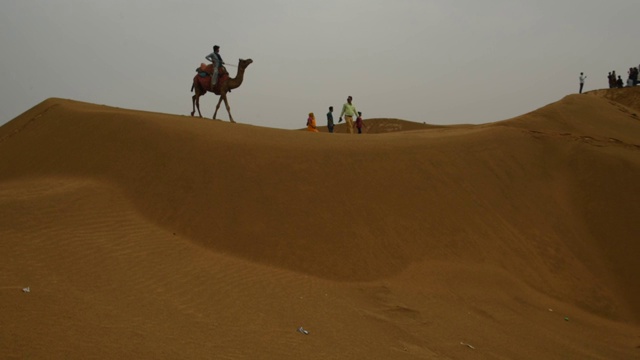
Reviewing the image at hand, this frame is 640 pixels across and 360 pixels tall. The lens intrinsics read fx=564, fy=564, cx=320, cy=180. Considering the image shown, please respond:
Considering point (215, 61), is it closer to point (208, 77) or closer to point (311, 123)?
point (208, 77)

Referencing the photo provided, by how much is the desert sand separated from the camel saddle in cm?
240

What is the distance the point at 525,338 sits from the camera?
7602 millimetres

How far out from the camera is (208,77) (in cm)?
1633

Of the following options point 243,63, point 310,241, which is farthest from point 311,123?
point 310,241

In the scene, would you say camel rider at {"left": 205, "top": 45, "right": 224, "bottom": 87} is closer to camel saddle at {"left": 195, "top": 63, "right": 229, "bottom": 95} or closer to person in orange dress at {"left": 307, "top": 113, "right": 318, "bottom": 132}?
camel saddle at {"left": 195, "top": 63, "right": 229, "bottom": 95}

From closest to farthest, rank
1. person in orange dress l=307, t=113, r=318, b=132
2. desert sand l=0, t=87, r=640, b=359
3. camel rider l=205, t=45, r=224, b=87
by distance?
desert sand l=0, t=87, r=640, b=359
camel rider l=205, t=45, r=224, b=87
person in orange dress l=307, t=113, r=318, b=132

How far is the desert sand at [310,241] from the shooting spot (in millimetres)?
5898

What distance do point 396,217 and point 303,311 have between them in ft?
13.7

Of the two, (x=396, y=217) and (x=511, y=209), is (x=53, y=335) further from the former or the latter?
(x=511, y=209)

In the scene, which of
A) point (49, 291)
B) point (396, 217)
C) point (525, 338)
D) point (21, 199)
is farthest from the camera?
point (396, 217)

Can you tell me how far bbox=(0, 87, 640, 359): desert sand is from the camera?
590 centimetres

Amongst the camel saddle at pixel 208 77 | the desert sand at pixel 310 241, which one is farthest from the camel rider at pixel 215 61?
the desert sand at pixel 310 241

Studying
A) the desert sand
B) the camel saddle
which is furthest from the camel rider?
the desert sand

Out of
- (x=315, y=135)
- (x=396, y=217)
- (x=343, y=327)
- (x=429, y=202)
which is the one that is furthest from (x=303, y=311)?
(x=315, y=135)
